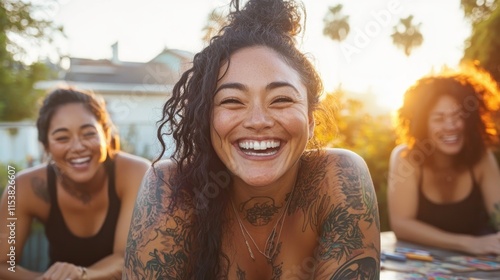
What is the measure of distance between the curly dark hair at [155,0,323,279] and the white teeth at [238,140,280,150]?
0.18 metres

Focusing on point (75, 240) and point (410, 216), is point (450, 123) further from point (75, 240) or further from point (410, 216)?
point (75, 240)

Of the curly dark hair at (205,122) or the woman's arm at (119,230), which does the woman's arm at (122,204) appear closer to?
the woman's arm at (119,230)

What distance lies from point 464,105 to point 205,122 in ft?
7.16

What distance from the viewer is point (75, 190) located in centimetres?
353

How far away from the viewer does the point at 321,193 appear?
89.0 inches

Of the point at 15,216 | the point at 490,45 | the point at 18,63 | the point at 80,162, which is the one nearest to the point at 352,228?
the point at 80,162

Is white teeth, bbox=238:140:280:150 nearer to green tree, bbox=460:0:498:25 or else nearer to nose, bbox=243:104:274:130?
nose, bbox=243:104:274:130

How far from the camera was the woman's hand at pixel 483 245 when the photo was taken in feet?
9.05

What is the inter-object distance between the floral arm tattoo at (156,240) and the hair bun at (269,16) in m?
0.83

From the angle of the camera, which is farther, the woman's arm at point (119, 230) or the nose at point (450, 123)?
the nose at point (450, 123)

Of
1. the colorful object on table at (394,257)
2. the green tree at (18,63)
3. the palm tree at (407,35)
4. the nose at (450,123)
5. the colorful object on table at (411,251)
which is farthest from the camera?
the palm tree at (407,35)

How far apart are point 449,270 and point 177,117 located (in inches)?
57.7

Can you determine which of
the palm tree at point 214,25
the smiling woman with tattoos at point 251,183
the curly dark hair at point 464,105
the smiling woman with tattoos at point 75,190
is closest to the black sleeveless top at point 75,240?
the smiling woman with tattoos at point 75,190

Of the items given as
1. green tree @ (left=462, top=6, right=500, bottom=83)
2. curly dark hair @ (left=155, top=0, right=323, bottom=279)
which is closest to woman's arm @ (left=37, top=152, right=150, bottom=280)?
curly dark hair @ (left=155, top=0, right=323, bottom=279)
